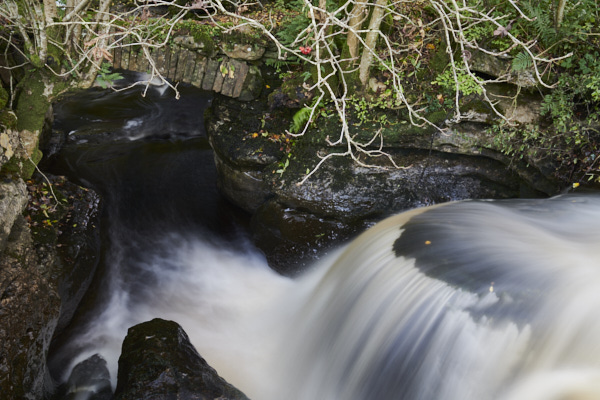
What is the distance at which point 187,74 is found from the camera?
5.69m

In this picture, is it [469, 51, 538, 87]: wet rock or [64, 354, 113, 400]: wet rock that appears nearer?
[64, 354, 113, 400]: wet rock

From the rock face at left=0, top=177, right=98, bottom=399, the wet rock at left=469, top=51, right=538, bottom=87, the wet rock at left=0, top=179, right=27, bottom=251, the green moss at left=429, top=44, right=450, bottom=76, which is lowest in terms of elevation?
the rock face at left=0, top=177, right=98, bottom=399

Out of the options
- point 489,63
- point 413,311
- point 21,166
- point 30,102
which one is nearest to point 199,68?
point 30,102

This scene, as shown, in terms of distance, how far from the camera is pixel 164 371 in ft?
11.2

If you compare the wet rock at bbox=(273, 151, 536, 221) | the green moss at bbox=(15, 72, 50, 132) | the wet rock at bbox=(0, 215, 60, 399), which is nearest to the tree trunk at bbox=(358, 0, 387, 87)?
the wet rock at bbox=(273, 151, 536, 221)

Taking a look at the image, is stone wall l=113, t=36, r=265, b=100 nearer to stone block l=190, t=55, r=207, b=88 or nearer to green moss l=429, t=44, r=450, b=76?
stone block l=190, t=55, r=207, b=88

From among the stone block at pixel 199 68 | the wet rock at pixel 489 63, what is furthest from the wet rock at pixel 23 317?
the wet rock at pixel 489 63

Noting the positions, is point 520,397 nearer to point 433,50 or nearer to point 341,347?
point 341,347

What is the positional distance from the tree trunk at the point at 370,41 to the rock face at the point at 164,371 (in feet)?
11.0

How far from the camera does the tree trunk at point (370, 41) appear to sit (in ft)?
16.0

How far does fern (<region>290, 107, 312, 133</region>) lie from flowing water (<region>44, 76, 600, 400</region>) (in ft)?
5.06

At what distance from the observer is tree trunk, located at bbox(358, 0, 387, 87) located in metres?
4.87

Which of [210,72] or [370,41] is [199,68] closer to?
[210,72]

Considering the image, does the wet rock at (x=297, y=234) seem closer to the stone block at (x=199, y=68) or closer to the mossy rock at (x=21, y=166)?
the stone block at (x=199, y=68)
